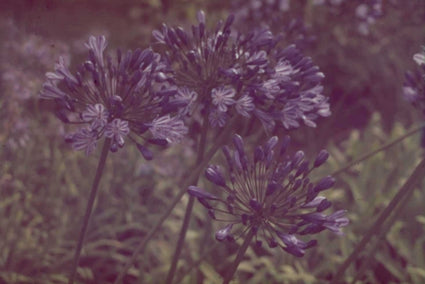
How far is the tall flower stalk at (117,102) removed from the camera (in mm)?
1966

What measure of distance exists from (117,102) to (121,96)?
0.13 meters

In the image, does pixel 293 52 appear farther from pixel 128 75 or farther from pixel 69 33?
pixel 69 33

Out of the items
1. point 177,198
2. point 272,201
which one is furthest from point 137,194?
point 272,201

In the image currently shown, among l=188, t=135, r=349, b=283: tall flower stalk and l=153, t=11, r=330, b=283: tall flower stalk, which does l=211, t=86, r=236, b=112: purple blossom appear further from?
l=188, t=135, r=349, b=283: tall flower stalk

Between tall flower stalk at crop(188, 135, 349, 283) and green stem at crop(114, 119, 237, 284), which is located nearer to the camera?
tall flower stalk at crop(188, 135, 349, 283)

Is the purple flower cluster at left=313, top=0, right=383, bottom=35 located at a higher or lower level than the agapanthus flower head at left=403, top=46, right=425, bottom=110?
higher

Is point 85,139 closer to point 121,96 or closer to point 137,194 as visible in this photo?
point 121,96

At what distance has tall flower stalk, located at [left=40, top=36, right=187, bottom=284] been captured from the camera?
6.45 feet

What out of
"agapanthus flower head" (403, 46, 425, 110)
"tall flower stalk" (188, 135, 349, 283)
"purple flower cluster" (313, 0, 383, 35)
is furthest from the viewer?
"purple flower cluster" (313, 0, 383, 35)

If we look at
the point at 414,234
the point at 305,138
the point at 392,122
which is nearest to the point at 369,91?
the point at 392,122

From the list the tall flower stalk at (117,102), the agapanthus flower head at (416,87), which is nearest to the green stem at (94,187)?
the tall flower stalk at (117,102)

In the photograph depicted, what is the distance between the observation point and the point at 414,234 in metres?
4.67

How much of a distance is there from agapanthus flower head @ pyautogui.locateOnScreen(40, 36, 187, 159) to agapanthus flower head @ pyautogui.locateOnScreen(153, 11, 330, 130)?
0.13 meters

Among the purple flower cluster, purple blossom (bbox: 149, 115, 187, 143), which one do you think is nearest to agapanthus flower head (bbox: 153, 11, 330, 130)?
purple blossom (bbox: 149, 115, 187, 143)
